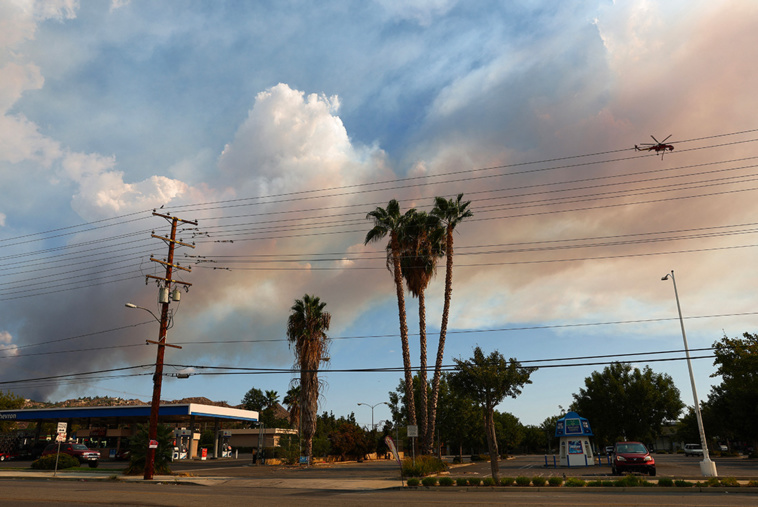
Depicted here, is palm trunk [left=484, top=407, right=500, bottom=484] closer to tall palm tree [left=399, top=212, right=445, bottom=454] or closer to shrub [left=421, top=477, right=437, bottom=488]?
shrub [left=421, top=477, right=437, bottom=488]

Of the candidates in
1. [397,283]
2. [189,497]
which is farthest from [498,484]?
[397,283]

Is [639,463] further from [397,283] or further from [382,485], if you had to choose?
[397,283]

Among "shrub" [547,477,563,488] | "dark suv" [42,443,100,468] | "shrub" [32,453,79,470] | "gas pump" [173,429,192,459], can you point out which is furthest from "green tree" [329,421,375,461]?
"shrub" [547,477,563,488]

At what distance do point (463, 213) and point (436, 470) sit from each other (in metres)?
20.5

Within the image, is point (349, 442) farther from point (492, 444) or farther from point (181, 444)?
point (492, 444)

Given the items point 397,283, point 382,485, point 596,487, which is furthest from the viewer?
point 397,283

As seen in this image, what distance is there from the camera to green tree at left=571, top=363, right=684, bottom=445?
186 ft

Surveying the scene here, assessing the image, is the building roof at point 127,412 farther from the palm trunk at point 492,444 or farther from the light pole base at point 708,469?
the light pole base at point 708,469

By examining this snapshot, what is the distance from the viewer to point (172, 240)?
1283 inches

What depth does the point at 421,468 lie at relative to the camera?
29500 mm

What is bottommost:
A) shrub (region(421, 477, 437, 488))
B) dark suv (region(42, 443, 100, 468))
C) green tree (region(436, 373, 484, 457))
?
shrub (region(421, 477, 437, 488))

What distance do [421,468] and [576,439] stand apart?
19209mm

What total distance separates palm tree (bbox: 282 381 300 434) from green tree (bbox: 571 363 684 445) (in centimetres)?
3403

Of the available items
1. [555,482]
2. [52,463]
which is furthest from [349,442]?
[555,482]
